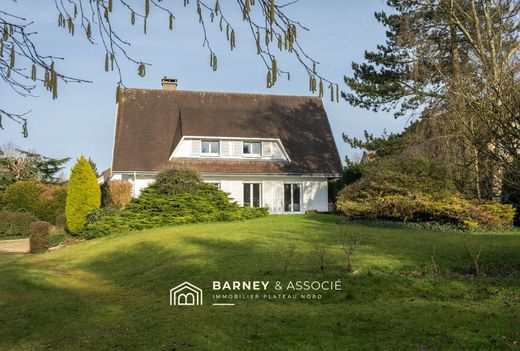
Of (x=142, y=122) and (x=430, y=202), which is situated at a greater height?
(x=142, y=122)

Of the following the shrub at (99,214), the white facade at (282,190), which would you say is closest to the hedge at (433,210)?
the white facade at (282,190)

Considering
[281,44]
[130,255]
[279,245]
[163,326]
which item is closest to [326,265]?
[279,245]

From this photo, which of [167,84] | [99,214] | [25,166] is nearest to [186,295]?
[99,214]

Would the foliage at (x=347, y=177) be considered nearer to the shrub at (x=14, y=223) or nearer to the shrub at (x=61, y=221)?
the shrub at (x=61, y=221)

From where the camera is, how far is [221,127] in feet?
107

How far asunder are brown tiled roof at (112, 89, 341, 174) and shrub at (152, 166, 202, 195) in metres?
5.72

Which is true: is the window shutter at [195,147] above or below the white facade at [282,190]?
above

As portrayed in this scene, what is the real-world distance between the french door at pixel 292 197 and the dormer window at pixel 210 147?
488 cm

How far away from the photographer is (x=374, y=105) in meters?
27.9

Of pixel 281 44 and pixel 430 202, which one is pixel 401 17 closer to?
pixel 430 202

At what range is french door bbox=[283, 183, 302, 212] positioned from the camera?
3262cm

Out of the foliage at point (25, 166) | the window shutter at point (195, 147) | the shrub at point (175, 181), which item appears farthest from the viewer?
the foliage at point (25, 166)

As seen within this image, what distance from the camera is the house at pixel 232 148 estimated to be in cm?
3109

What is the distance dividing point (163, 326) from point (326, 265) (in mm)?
4683
